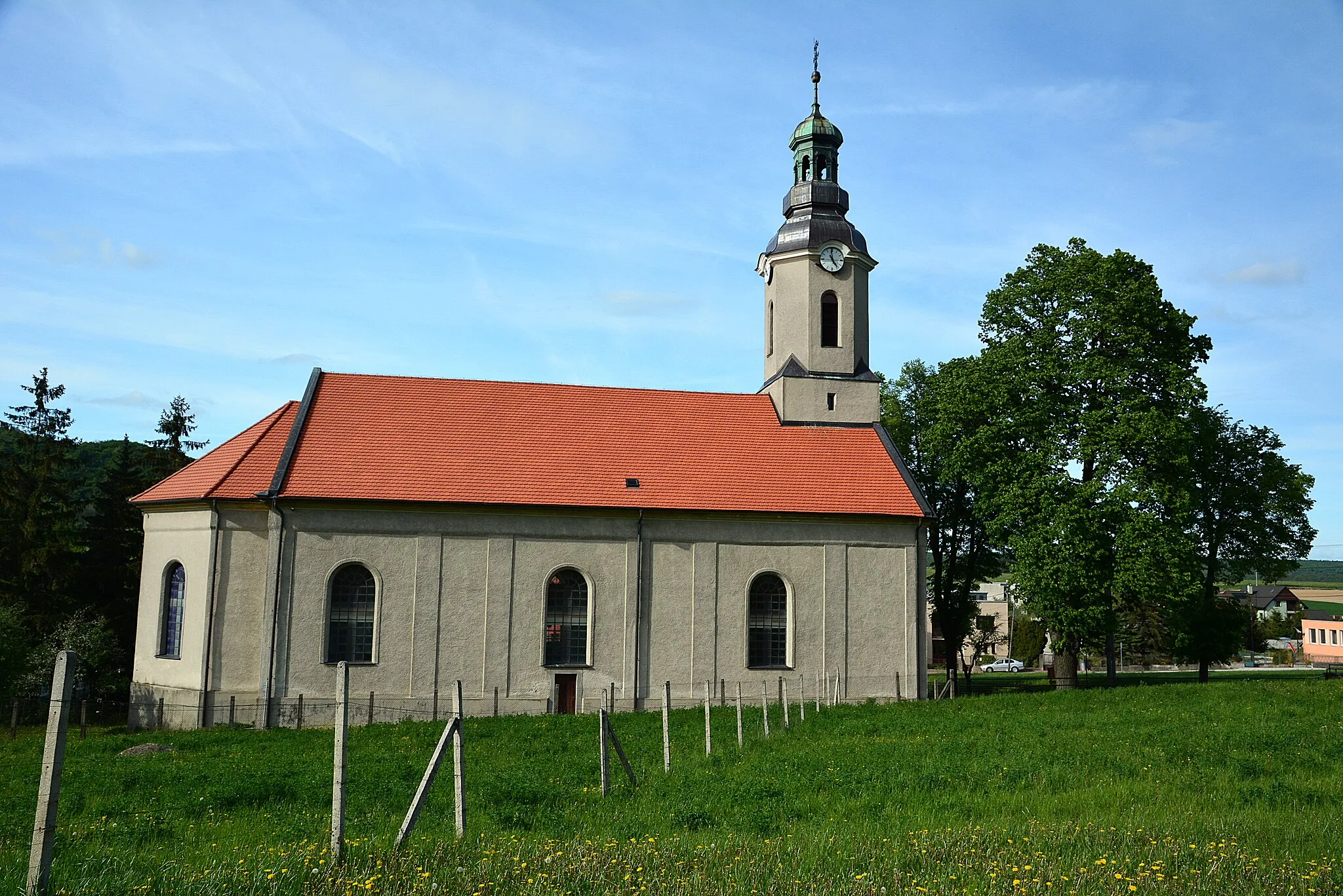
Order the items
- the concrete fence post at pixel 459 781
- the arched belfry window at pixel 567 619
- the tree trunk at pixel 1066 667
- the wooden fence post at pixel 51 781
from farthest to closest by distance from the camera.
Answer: the tree trunk at pixel 1066 667
the arched belfry window at pixel 567 619
the concrete fence post at pixel 459 781
the wooden fence post at pixel 51 781

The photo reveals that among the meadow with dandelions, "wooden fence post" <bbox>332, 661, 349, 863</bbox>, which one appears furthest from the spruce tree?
"wooden fence post" <bbox>332, 661, 349, 863</bbox>

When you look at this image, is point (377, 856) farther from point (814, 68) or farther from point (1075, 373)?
point (814, 68)

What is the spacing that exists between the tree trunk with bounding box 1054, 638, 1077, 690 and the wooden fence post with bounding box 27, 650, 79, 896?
30.5m

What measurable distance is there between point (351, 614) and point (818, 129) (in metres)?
22.4

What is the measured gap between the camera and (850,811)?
11.8 m

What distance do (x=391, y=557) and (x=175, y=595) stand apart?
665 cm

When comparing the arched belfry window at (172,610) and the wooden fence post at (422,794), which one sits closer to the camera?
the wooden fence post at (422,794)

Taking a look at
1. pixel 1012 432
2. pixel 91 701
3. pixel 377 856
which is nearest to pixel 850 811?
pixel 377 856

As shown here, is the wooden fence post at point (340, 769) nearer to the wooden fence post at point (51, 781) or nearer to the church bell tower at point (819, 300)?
the wooden fence post at point (51, 781)

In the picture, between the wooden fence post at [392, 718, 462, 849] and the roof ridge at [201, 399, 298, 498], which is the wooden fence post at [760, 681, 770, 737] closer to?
the wooden fence post at [392, 718, 462, 849]

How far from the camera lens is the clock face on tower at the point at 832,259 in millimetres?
33844

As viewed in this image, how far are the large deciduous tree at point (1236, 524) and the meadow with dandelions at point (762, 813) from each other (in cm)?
1759

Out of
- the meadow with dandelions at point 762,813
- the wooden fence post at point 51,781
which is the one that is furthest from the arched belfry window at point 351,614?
the wooden fence post at point 51,781

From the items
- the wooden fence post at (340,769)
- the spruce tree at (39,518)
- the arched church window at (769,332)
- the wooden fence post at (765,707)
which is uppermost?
the arched church window at (769,332)
